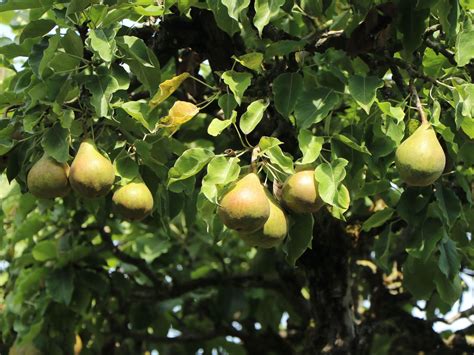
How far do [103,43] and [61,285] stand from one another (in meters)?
1.34

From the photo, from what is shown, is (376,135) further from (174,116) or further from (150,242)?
(150,242)

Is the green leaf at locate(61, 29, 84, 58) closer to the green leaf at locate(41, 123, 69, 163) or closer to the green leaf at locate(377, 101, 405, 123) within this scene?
the green leaf at locate(41, 123, 69, 163)

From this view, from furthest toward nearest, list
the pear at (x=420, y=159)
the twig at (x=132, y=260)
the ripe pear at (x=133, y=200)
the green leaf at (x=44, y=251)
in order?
the twig at (x=132, y=260) < the green leaf at (x=44, y=251) < the ripe pear at (x=133, y=200) < the pear at (x=420, y=159)

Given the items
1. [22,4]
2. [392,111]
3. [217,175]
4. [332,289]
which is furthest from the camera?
[332,289]

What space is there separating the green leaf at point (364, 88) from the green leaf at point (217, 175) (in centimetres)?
35

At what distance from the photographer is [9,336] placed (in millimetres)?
3650

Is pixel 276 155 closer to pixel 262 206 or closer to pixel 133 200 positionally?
pixel 262 206

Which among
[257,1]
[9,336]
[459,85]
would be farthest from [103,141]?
[9,336]

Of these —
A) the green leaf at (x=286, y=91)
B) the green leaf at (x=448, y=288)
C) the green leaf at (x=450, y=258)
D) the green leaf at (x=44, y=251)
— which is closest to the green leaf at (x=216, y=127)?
the green leaf at (x=286, y=91)

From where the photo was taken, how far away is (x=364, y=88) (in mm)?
2156

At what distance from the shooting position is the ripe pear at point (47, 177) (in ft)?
6.73

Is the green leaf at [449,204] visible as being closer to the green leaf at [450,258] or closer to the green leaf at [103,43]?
the green leaf at [450,258]

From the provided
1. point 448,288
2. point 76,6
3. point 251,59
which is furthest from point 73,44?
point 448,288

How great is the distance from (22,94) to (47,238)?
1.29 m
